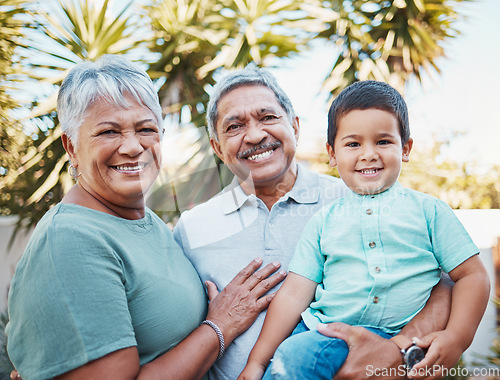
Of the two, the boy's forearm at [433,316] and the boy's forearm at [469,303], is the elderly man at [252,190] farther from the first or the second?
the boy's forearm at [469,303]

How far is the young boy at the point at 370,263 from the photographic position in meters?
1.48

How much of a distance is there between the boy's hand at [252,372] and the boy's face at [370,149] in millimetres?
781

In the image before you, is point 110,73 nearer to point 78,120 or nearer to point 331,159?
point 78,120

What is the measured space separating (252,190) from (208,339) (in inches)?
32.8

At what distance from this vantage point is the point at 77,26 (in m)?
6.34

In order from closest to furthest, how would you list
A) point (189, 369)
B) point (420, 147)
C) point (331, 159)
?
point (189, 369)
point (331, 159)
point (420, 147)

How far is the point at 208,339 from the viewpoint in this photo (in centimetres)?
158

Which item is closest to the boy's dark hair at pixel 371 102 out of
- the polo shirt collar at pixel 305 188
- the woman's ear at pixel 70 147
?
the polo shirt collar at pixel 305 188

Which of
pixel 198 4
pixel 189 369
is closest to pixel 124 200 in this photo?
pixel 189 369

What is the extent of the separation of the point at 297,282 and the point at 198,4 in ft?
22.2

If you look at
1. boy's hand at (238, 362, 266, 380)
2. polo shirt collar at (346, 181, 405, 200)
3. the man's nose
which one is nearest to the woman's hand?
boy's hand at (238, 362, 266, 380)

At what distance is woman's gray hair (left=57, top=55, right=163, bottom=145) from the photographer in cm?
152

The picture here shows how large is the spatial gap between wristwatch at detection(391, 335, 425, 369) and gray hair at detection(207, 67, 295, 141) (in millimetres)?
1220

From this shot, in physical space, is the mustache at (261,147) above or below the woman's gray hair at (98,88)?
below
